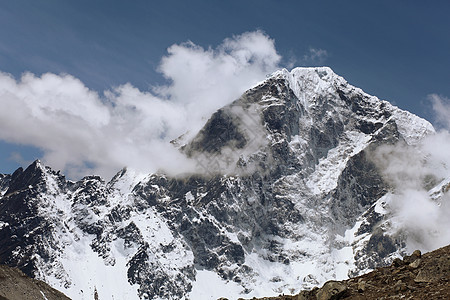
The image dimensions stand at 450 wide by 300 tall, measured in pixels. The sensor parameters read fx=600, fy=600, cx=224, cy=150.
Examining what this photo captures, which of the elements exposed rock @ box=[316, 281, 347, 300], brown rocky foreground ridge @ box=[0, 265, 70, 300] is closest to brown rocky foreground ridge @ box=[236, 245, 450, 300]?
exposed rock @ box=[316, 281, 347, 300]

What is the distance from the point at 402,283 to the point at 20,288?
70264 mm

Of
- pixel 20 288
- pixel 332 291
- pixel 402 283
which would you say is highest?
pixel 20 288

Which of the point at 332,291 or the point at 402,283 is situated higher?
the point at 332,291

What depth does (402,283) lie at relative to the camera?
37.9 m

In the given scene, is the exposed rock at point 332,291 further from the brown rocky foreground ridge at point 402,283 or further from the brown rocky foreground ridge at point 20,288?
the brown rocky foreground ridge at point 20,288

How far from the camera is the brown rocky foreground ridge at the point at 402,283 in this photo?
36.0 m

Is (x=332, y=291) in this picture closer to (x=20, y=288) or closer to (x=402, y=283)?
(x=402, y=283)

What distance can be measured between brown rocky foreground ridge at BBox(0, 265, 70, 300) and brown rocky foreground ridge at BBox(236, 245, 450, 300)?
58303 mm

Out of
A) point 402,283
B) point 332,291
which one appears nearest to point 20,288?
point 332,291

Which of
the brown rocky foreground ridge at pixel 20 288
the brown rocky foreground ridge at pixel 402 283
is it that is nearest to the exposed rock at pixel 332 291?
the brown rocky foreground ridge at pixel 402 283

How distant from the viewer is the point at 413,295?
35.7m

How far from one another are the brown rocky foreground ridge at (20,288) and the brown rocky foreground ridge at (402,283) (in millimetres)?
58303

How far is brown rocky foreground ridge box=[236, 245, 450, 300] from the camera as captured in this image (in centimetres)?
3597

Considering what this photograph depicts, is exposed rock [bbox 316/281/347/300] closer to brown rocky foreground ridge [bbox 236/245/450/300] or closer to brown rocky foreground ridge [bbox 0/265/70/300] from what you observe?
brown rocky foreground ridge [bbox 236/245/450/300]
